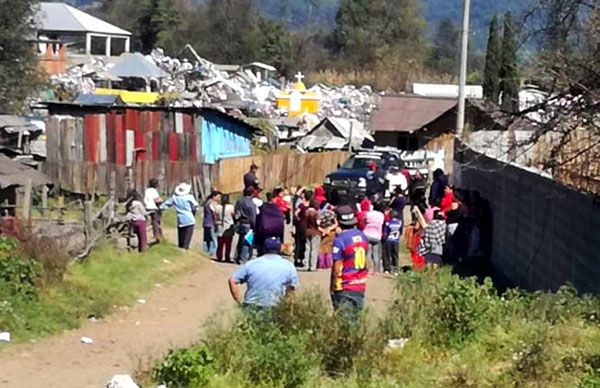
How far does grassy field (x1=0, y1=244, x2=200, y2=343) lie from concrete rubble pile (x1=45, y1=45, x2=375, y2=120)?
3967 cm

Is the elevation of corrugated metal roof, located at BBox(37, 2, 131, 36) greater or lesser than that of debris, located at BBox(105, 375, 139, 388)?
greater

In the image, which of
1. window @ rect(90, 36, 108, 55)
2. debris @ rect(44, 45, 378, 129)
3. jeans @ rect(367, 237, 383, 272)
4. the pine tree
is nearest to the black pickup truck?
jeans @ rect(367, 237, 383, 272)

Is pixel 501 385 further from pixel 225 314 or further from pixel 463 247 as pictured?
pixel 463 247

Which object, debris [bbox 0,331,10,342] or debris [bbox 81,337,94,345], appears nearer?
debris [bbox 0,331,10,342]

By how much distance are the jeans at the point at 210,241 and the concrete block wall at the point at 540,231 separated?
→ 565 centimetres

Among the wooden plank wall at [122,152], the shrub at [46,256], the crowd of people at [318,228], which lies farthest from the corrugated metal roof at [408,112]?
the shrub at [46,256]

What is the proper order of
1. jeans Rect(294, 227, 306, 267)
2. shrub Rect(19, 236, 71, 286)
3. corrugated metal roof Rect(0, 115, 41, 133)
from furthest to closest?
corrugated metal roof Rect(0, 115, 41, 133), jeans Rect(294, 227, 306, 267), shrub Rect(19, 236, 71, 286)

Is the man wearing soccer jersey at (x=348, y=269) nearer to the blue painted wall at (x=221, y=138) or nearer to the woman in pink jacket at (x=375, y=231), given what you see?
the woman in pink jacket at (x=375, y=231)

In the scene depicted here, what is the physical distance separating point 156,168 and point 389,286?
698 inches

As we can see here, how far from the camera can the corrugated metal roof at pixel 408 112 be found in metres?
62.2

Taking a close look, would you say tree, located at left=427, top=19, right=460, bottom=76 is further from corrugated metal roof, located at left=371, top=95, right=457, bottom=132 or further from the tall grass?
the tall grass

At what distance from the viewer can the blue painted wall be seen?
3972 centimetres

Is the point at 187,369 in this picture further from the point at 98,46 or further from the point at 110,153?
the point at 98,46

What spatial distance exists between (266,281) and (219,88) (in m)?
60.5
